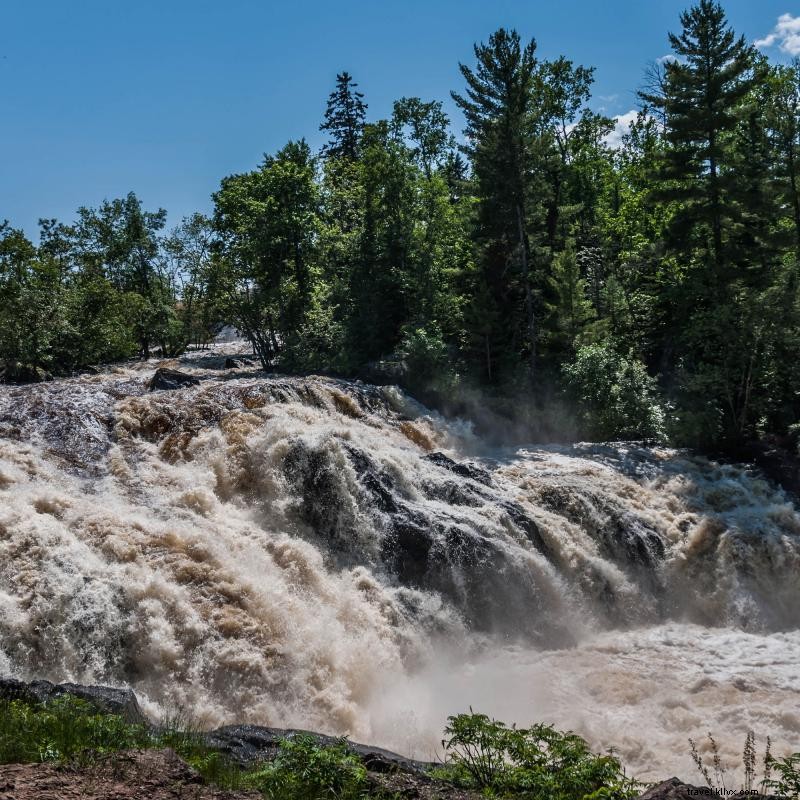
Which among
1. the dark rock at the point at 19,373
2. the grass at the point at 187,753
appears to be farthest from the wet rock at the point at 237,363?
the grass at the point at 187,753

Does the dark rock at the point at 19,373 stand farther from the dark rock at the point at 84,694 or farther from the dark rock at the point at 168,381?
the dark rock at the point at 84,694

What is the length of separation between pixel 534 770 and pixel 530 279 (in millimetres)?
23281

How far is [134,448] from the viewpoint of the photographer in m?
14.4

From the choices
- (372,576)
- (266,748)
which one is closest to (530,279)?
(372,576)

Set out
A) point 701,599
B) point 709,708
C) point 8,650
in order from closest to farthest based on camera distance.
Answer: point 8,650 → point 709,708 → point 701,599

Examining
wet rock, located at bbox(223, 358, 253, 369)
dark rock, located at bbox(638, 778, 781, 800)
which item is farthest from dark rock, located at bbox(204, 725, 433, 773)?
wet rock, located at bbox(223, 358, 253, 369)

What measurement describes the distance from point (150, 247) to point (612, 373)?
32517mm

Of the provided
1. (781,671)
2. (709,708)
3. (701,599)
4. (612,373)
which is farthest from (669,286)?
(709,708)

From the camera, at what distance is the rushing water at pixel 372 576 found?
10.0 m

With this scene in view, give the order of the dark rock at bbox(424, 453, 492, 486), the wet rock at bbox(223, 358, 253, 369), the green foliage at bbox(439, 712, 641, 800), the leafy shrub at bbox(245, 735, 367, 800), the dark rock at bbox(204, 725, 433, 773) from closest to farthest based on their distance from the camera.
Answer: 1. the leafy shrub at bbox(245, 735, 367, 800)
2. the green foliage at bbox(439, 712, 641, 800)
3. the dark rock at bbox(204, 725, 433, 773)
4. the dark rock at bbox(424, 453, 492, 486)
5. the wet rock at bbox(223, 358, 253, 369)

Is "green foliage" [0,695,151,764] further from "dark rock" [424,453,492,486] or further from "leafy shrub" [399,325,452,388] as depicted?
"leafy shrub" [399,325,452,388]

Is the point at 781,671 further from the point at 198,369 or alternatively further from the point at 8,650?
the point at 198,369

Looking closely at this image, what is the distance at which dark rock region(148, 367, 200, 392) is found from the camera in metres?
19.3

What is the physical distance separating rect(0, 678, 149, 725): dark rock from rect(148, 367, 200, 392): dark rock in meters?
11.9
